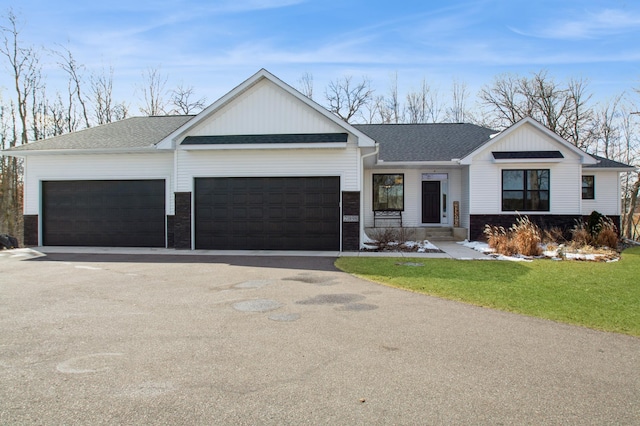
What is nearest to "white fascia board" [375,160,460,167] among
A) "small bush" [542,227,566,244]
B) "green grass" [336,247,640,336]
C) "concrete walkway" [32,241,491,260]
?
"concrete walkway" [32,241,491,260]


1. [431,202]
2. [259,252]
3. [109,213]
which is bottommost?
[259,252]

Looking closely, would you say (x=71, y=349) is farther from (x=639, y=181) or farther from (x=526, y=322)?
(x=639, y=181)

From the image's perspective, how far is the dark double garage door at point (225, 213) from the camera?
14352 mm

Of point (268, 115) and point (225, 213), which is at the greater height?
point (268, 115)

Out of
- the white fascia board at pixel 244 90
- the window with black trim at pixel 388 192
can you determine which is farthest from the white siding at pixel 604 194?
the white fascia board at pixel 244 90

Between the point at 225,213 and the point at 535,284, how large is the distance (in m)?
10.0

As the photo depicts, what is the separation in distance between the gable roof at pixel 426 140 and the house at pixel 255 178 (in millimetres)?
239

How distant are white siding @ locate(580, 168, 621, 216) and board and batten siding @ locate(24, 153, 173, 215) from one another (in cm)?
1822

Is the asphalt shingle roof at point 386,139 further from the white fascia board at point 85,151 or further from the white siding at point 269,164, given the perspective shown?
the white siding at point 269,164

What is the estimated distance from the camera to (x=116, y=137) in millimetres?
16812

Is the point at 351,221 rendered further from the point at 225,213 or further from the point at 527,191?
the point at 527,191

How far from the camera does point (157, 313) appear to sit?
6.30 m

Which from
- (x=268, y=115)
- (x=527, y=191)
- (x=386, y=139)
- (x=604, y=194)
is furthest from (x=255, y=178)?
(x=604, y=194)

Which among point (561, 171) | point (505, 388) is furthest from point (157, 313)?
point (561, 171)
